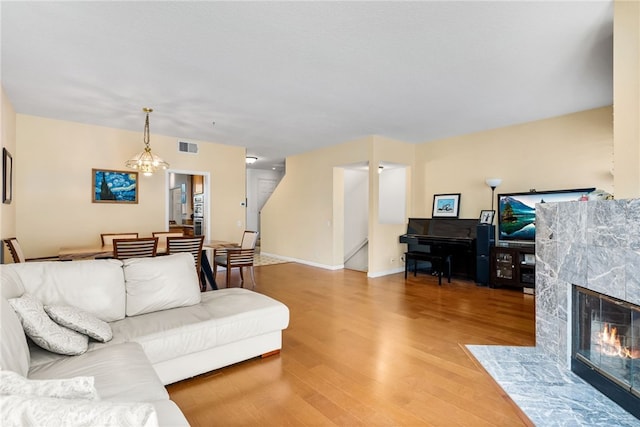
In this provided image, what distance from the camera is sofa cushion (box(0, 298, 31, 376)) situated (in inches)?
53.9

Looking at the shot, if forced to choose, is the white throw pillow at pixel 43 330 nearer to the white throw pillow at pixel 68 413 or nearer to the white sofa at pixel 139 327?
the white sofa at pixel 139 327

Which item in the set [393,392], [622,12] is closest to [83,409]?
[393,392]

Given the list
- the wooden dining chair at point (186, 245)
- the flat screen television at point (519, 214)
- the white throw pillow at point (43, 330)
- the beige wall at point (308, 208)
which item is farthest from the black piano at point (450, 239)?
the white throw pillow at point (43, 330)

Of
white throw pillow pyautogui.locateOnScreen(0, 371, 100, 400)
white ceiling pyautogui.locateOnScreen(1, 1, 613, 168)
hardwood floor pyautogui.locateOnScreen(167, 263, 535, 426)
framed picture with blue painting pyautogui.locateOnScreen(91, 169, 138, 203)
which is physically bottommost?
hardwood floor pyautogui.locateOnScreen(167, 263, 535, 426)

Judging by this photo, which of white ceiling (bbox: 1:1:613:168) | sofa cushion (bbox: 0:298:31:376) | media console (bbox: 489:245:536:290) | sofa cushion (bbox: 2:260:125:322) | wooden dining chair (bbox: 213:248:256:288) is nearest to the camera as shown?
sofa cushion (bbox: 0:298:31:376)

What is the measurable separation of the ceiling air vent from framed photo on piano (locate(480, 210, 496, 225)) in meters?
5.54

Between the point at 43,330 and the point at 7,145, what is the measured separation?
143 inches

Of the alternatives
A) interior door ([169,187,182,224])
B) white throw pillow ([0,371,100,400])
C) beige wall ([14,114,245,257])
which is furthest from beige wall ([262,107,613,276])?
white throw pillow ([0,371,100,400])

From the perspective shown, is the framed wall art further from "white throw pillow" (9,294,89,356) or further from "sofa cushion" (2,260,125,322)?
"white throw pillow" (9,294,89,356)

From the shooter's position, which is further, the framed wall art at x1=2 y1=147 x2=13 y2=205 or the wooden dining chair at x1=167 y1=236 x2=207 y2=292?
the wooden dining chair at x1=167 y1=236 x2=207 y2=292

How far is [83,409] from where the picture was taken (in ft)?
2.57

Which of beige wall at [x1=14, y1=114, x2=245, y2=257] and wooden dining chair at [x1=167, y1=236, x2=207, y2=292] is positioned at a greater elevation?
beige wall at [x1=14, y1=114, x2=245, y2=257]

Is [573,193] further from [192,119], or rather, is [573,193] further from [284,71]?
[192,119]

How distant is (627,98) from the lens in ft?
7.35
